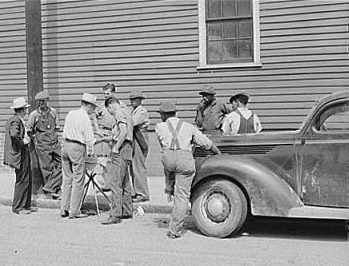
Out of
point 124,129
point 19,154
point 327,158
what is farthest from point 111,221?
point 327,158

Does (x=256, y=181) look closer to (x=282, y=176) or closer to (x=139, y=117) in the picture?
(x=282, y=176)

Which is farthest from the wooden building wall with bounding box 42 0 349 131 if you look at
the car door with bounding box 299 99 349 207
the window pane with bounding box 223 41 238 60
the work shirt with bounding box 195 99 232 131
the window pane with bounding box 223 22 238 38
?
the car door with bounding box 299 99 349 207

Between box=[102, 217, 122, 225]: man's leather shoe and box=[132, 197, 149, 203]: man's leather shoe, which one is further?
box=[132, 197, 149, 203]: man's leather shoe

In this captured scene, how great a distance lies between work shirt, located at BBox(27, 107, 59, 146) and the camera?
11.0 metres

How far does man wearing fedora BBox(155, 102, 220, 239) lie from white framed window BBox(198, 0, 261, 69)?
4817 millimetres

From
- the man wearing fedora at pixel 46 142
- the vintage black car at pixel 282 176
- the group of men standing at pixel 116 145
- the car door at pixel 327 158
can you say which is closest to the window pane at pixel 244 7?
the group of men standing at pixel 116 145

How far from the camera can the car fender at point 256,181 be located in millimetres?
7875

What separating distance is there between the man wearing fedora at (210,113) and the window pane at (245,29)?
247cm

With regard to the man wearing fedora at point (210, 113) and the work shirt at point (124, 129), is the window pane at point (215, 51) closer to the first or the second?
the man wearing fedora at point (210, 113)

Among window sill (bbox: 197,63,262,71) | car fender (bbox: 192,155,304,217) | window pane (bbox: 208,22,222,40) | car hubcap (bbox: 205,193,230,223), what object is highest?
window pane (bbox: 208,22,222,40)

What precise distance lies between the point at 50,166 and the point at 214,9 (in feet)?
16.0

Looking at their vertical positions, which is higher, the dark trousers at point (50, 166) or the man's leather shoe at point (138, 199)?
the dark trousers at point (50, 166)

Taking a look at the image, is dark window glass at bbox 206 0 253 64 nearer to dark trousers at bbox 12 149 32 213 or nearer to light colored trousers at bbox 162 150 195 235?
dark trousers at bbox 12 149 32 213

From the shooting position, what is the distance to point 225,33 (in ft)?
43.1
